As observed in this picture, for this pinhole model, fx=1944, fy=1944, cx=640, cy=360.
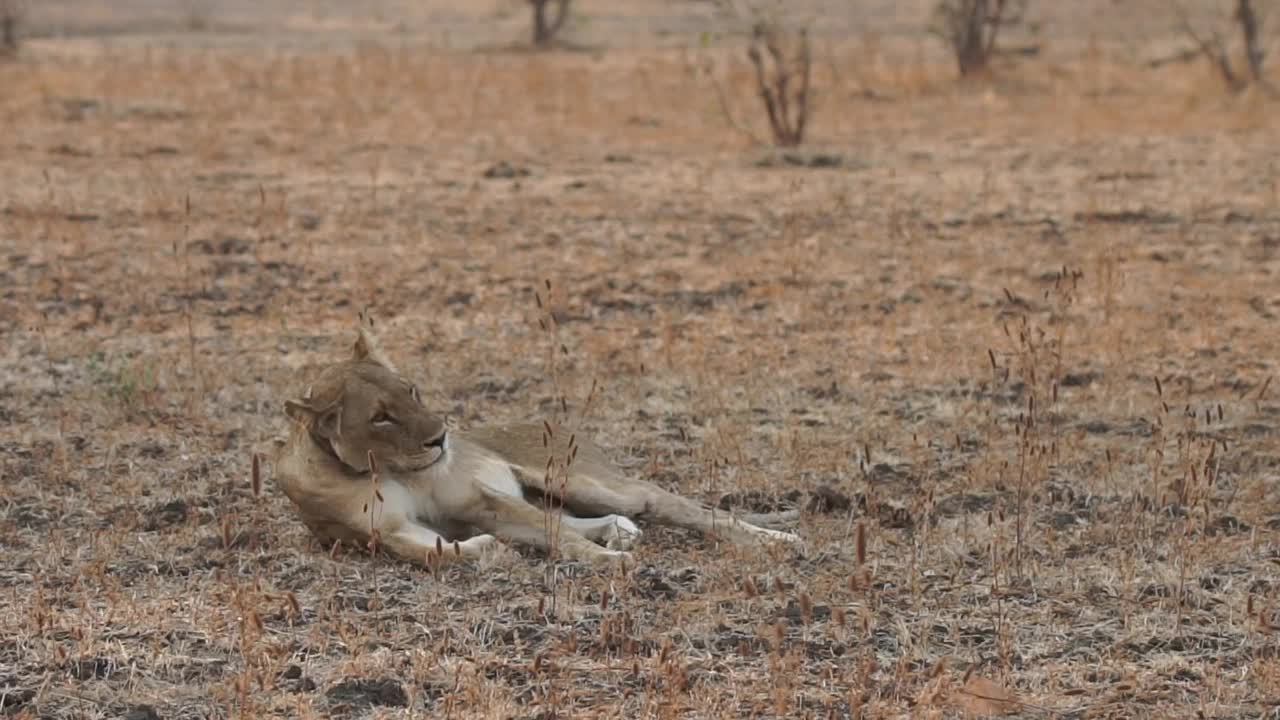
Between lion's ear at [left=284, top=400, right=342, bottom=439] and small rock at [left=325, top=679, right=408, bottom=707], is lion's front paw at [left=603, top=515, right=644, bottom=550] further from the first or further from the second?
small rock at [left=325, top=679, right=408, bottom=707]

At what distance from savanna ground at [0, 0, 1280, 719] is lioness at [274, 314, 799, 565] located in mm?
122

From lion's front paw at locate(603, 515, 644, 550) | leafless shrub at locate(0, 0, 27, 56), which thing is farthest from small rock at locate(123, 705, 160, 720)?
leafless shrub at locate(0, 0, 27, 56)

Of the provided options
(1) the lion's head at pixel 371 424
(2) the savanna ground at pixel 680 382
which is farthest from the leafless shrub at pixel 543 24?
(1) the lion's head at pixel 371 424

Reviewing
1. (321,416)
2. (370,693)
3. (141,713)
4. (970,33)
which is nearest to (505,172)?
(970,33)

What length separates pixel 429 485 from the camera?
19.2 ft

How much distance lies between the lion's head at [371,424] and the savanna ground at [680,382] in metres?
0.32

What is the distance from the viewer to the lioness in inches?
224

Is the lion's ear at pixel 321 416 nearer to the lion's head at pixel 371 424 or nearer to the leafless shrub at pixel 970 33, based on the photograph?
the lion's head at pixel 371 424

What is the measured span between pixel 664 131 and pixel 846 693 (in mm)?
12753

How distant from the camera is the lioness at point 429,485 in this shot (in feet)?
18.7

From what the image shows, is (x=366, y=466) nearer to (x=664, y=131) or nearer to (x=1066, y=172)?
(x=1066, y=172)

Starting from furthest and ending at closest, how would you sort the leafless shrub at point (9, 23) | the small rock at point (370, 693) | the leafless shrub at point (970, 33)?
the leafless shrub at point (9, 23) → the leafless shrub at point (970, 33) → the small rock at point (370, 693)

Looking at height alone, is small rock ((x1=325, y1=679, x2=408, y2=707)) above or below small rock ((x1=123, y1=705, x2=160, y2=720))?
above

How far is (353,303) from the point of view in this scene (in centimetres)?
1030
